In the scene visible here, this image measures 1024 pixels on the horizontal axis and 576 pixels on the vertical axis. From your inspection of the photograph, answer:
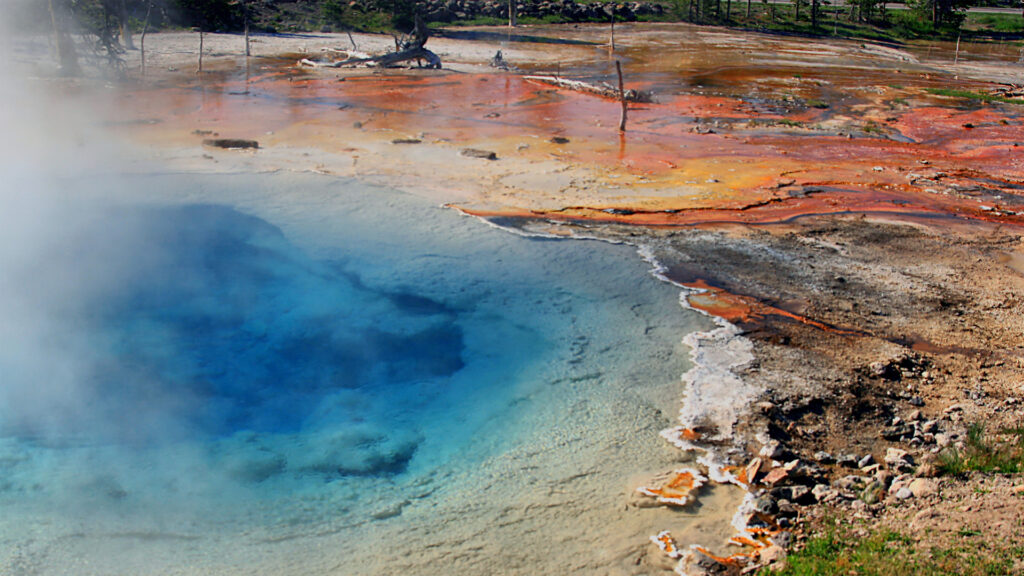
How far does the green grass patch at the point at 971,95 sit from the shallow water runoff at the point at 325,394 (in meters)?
16.4

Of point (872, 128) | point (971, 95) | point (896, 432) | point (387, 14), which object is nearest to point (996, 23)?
point (971, 95)

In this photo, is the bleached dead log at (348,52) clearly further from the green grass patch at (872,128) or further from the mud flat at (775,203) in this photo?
the green grass patch at (872,128)

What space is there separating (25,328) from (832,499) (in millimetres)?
5651

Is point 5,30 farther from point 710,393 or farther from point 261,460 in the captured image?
point 710,393

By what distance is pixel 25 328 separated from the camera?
570 cm

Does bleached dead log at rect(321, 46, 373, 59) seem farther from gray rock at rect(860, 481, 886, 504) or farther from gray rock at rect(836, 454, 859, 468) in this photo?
gray rock at rect(860, 481, 886, 504)

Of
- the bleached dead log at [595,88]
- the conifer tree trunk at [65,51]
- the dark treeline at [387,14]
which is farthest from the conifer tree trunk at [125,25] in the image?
the bleached dead log at [595,88]

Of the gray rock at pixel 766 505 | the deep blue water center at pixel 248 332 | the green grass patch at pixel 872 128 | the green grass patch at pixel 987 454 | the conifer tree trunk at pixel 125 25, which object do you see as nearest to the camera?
the gray rock at pixel 766 505

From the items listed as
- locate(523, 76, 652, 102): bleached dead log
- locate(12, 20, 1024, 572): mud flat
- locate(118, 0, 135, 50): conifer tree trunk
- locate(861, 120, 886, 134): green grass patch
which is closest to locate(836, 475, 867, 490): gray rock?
locate(12, 20, 1024, 572): mud flat

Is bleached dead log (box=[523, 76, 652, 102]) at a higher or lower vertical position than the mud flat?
higher

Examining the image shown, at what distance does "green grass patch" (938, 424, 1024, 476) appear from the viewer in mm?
3998

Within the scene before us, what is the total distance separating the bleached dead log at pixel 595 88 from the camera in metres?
17.0

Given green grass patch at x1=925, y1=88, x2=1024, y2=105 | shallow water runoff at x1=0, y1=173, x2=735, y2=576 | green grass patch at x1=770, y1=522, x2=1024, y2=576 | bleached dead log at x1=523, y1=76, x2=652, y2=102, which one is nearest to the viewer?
green grass patch at x1=770, y1=522, x2=1024, y2=576

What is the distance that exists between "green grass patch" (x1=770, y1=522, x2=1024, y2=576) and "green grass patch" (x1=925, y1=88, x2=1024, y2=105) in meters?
19.4
